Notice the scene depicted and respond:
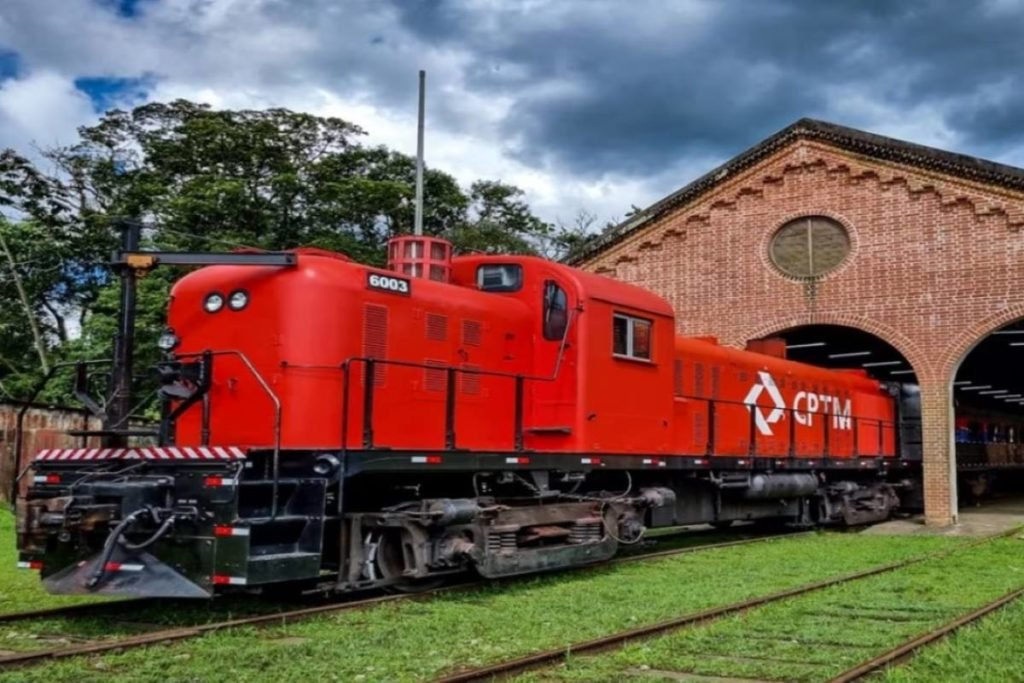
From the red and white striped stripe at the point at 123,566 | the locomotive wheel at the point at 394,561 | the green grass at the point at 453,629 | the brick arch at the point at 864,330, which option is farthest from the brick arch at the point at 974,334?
the red and white striped stripe at the point at 123,566

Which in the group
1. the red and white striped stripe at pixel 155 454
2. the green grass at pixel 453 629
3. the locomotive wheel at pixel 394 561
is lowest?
the green grass at pixel 453 629

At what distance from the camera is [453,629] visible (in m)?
8.02

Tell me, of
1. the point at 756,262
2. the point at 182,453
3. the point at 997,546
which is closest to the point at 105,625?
the point at 182,453

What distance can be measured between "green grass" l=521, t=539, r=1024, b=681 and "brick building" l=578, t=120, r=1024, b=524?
8735mm

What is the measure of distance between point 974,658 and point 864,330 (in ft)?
46.8

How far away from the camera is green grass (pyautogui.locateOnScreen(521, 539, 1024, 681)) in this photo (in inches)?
260

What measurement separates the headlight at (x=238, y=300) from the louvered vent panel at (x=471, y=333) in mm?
2357

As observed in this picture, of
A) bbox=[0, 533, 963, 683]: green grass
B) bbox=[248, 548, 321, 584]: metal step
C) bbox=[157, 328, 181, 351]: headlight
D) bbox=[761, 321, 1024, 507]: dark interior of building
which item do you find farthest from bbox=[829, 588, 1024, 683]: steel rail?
bbox=[761, 321, 1024, 507]: dark interior of building

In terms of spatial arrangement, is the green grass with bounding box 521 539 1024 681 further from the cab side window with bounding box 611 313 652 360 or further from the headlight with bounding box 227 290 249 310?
the headlight with bounding box 227 290 249 310

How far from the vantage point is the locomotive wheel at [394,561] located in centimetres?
945

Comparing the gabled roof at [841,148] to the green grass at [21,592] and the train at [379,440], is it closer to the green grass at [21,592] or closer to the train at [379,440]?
the train at [379,440]

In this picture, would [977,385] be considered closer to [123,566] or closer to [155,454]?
[155,454]

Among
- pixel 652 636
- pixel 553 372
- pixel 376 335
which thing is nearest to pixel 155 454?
pixel 376 335

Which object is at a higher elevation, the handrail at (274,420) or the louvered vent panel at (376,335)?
the louvered vent panel at (376,335)
